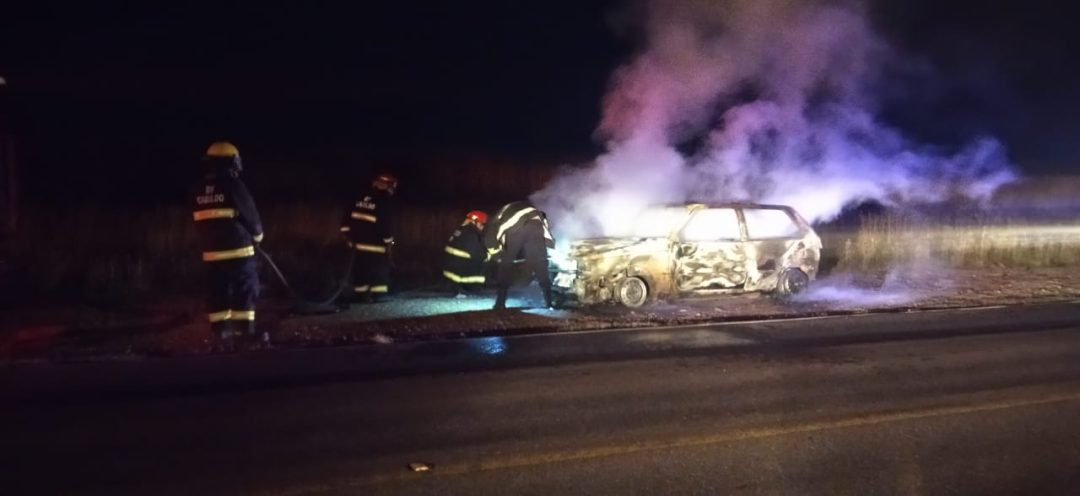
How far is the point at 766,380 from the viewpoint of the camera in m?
8.70

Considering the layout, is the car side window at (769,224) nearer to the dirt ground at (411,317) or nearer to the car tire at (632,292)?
the dirt ground at (411,317)

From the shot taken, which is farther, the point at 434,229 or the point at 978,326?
the point at 434,229

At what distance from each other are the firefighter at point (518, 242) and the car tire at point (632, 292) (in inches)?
37.6

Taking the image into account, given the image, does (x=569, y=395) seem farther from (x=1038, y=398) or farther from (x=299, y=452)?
(x=1038, y=398)

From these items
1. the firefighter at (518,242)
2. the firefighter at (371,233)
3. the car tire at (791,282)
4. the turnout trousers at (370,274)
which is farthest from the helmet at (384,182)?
the car tire at (791,282)

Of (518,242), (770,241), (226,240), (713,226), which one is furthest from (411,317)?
(770,241)

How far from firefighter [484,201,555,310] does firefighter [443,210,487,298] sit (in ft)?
3.58

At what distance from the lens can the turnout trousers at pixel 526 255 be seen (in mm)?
12648

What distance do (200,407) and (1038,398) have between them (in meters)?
6.58

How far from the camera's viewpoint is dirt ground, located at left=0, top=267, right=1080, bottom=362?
10.6 m

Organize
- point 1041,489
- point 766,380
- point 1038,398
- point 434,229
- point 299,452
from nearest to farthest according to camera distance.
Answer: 1. point 1041,489
2. point 299,452
3. point 1038,398
4. point 766,380
5. point 434,229

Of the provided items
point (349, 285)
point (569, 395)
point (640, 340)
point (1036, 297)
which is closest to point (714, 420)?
point (569, 395)

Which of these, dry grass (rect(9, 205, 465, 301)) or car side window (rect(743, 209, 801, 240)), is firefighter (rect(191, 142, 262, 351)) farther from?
car side window (rect(743, 209, 801, 240))

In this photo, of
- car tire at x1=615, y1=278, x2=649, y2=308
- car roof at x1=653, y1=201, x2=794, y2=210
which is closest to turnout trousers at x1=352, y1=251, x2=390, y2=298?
car tire at x1=615, y1=278, x2=649, y2=308
